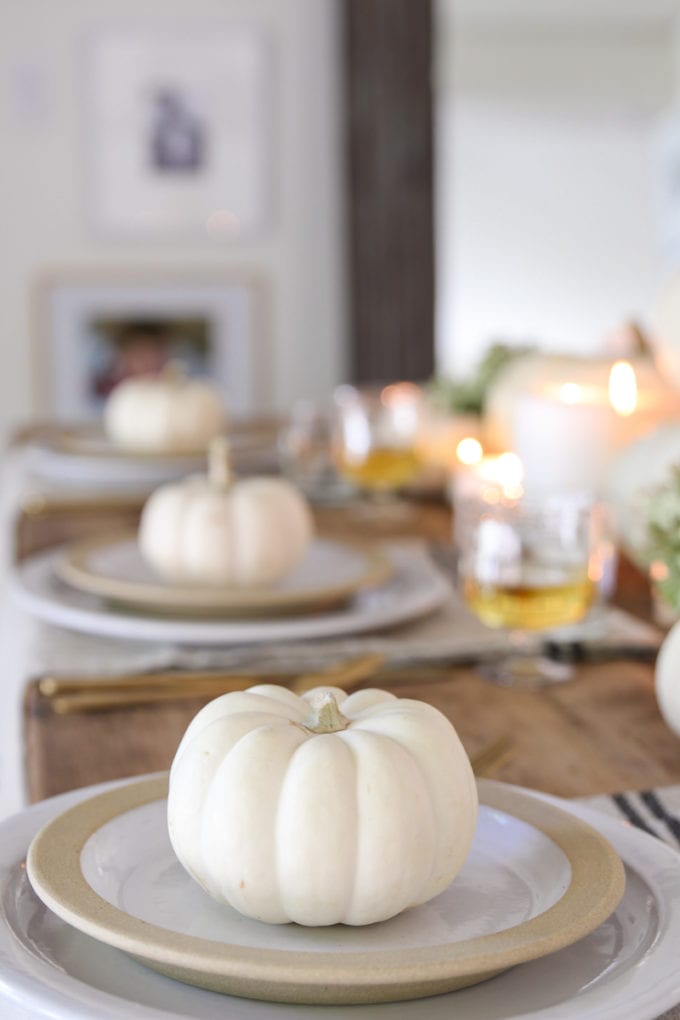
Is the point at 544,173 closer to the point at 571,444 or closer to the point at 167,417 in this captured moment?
the point at 167,417

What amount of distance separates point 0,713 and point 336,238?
3.87m

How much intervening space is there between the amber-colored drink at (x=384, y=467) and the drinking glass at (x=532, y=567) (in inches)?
31.8

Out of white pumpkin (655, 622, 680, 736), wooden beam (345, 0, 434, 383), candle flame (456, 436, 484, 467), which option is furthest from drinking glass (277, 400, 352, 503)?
wooden beam (345, 0, 434, 383)

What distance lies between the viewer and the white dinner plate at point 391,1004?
47cm

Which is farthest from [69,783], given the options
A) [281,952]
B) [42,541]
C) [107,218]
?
[107,218]

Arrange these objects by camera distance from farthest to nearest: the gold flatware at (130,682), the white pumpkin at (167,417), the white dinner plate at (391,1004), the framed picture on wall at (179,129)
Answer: the framed picture on wall at (179,129) → the white pumpkin at (167,417) → the gold flatware at (130,682) → the white dinner plate at (391,1004)

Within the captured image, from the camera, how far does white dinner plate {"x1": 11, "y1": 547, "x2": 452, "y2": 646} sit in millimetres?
1068

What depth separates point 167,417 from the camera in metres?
2.05

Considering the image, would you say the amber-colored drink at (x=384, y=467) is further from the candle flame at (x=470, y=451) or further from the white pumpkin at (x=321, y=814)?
the white pumpkin at (x=321, y=814)

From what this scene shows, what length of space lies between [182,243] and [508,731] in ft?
13.5

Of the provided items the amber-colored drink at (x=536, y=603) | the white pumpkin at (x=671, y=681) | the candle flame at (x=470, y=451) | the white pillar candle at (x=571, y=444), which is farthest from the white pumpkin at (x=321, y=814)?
the candle flame at (x=470, y=451)

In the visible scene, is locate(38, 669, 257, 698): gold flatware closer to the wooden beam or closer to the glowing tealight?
the glowing tealight

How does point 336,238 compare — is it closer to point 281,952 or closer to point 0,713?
point 0,713

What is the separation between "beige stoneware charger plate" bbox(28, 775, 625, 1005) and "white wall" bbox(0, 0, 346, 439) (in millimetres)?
4304
